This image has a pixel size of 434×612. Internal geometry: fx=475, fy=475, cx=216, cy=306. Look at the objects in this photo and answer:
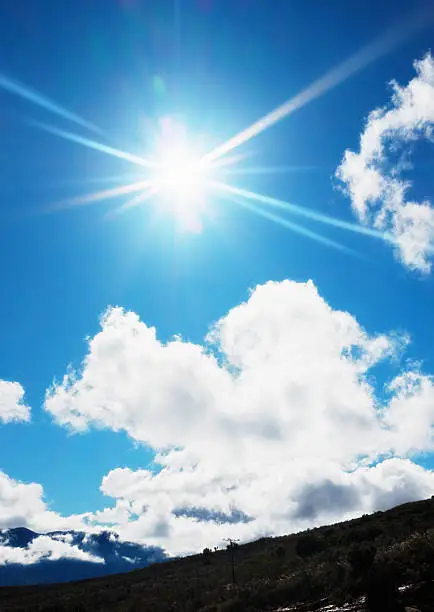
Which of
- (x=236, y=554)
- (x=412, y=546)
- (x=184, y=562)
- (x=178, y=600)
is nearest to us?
(x=412, y=546)

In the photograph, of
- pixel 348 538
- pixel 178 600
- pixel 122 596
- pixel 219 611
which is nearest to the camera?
pixel 219 611

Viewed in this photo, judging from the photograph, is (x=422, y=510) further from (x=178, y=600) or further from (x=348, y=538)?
(x=178, y=600)

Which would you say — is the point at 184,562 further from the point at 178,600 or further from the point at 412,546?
the point at 412,546

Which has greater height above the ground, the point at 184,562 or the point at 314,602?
the point at 184,562

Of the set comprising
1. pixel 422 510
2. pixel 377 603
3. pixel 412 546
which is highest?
pixel 422 510

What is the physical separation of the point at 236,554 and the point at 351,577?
4756cm

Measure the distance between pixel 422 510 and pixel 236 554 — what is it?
27.6 m

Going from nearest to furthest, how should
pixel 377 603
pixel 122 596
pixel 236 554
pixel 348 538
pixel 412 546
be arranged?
pixel 377 603 < pixel 412 546 < pixel 348 538 < pixel 122 596 < pixel 236 554

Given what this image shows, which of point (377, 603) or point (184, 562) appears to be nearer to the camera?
point (377, 603)

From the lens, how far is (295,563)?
3878 centimetres

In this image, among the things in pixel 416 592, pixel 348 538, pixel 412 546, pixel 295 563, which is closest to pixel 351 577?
pixel 412 546

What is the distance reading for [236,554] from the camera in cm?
6550

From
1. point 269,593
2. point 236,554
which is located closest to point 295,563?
point 269,593

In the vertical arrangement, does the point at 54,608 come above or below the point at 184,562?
below
